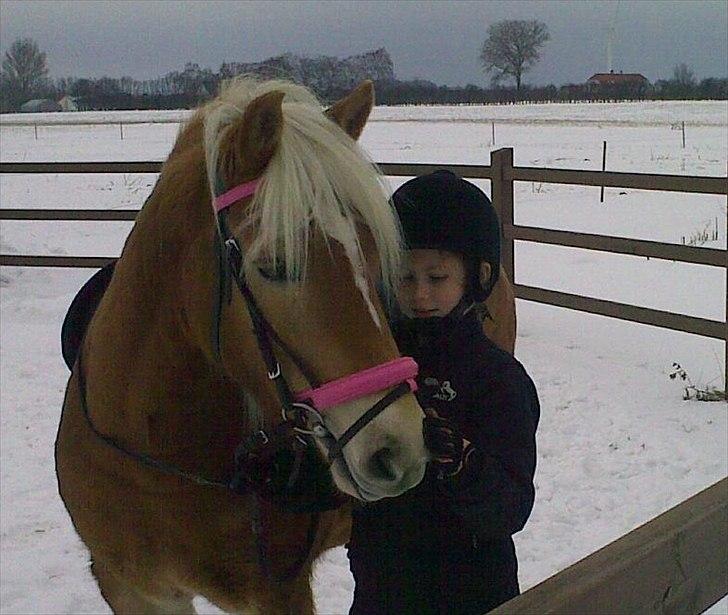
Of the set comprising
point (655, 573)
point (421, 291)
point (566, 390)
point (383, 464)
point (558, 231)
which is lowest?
point (566, 390)

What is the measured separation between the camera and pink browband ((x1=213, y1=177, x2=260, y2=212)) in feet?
5.34

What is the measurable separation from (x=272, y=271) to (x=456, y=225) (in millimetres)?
443

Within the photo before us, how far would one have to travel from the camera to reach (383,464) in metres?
1.45

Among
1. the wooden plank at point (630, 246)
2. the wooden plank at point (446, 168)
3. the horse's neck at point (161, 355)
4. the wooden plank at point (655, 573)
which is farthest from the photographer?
the wooden plank at point (446, 168)

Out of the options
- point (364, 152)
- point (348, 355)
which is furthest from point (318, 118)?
point (348, 355)

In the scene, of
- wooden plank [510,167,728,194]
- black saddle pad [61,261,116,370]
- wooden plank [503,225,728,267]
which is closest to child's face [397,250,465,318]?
black saddle pad [61,261,116,370]

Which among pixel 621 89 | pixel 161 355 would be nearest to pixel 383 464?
pixel 161 355

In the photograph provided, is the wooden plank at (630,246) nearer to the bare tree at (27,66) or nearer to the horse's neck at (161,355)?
Result: the horse's neck at (161,355)

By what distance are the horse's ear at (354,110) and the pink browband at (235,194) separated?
342 millimetres

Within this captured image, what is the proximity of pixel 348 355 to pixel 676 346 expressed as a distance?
541 cm

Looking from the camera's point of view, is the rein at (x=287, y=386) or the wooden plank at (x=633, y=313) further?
the wooden plank at (x=633, y=313)

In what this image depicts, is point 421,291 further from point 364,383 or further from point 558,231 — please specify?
point 558,231

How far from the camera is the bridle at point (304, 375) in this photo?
1.47 meters

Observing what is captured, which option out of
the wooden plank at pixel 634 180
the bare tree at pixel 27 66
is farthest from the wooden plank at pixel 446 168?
the bare tree at pixel 27 66
